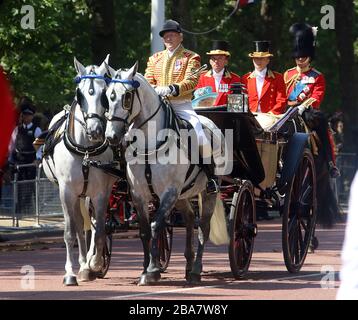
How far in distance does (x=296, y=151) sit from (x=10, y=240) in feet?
22.2

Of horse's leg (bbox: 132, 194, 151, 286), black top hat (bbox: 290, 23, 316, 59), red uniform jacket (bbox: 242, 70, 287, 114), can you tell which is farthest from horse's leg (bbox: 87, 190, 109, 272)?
black top hat (bbox: 290, 23, 316, 59)

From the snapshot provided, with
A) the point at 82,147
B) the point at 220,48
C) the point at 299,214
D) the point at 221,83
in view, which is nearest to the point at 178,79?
the point at 82,147

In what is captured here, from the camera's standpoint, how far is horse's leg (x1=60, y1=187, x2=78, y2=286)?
1141cm

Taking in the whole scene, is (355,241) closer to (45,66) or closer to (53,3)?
(53,3)

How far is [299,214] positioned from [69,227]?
8.99ft

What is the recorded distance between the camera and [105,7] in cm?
2417

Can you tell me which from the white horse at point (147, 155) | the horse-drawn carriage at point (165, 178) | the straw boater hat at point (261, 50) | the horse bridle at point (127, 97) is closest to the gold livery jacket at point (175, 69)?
the horse-drawn carriage at point (165, 178)

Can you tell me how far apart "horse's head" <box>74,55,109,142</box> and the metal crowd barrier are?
7599 mm

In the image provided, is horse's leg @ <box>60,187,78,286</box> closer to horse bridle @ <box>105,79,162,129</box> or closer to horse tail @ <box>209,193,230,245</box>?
horse bridle @ <box>105,79,162,129</box>

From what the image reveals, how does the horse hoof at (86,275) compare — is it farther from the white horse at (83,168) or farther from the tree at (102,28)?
the tree at (102,28)

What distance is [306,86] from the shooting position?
1512 centimetres

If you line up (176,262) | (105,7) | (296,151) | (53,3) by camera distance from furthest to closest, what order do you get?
(105,7) < (53,3) < (176,262) < (296,151)

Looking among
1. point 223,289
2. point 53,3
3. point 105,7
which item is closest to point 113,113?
point 223,289

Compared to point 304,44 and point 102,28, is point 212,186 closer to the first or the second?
point 304,44
